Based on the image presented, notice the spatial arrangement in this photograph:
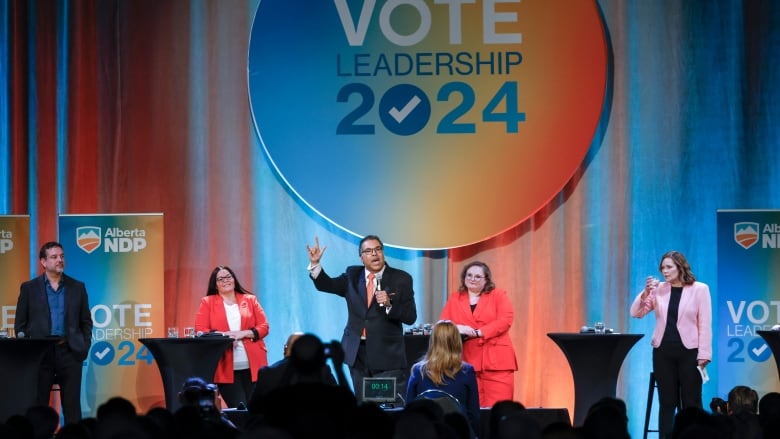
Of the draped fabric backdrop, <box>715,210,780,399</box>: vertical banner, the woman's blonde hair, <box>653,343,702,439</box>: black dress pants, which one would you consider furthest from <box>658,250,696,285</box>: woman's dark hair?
the woman's blonde hair

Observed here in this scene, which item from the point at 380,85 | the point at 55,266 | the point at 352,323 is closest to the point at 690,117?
the point at 380,85

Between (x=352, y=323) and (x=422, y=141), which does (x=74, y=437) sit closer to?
(x=352, y=323)

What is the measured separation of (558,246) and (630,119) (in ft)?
4.28

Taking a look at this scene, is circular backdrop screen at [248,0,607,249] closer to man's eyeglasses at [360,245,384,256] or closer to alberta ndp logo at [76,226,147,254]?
alberta ndp logo at [76,226,147,254]

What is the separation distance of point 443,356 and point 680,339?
2538 mm

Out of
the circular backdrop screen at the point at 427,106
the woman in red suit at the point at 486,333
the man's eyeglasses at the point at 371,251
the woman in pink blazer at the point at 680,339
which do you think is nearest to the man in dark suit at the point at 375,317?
the man's eyeglasses at the point at 371,251

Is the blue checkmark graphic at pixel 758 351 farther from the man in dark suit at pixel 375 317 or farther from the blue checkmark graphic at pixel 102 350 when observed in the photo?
the blue checkmark graphic at pixel 102 350

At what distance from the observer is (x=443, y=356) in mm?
6344

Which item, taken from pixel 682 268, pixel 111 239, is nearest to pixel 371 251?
pixel 682 268

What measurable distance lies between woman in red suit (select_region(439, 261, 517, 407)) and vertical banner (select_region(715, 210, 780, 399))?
1899mm

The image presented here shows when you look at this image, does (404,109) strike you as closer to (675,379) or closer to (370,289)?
(370,289)

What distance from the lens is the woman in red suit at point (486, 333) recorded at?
8.23 m

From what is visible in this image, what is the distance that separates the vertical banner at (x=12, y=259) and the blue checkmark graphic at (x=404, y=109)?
3.18m

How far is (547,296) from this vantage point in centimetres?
959
